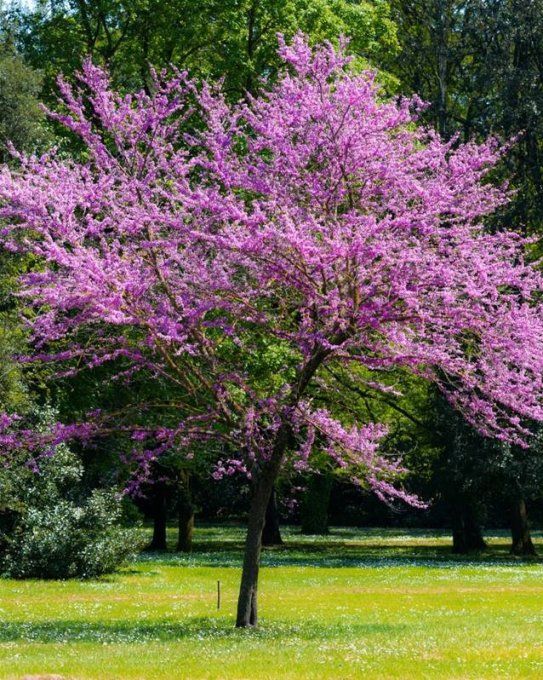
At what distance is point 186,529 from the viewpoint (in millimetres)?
40094

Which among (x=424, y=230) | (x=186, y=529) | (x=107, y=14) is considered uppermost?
(x=107, y=14)

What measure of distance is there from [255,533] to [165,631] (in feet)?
7.04

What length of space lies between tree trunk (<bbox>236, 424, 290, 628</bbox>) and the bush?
37.2ft

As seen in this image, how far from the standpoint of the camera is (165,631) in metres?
16.4

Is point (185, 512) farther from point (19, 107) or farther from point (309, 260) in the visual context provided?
point (309, 260)

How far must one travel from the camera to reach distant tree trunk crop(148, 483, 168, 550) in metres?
40.4

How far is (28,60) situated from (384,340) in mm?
23341

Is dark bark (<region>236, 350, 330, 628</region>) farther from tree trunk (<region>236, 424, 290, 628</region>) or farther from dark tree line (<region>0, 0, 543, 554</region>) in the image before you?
dark tree line (<region>0, 0, 543, 554</region>)

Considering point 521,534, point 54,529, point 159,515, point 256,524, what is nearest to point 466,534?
point 521,534

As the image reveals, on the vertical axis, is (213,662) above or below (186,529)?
below

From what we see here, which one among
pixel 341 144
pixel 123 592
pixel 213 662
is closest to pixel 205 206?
pixel 341 144

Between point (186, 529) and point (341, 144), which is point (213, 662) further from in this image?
point (186, 529)

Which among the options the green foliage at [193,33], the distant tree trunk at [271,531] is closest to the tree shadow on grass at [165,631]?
the green foliage at [193,33]

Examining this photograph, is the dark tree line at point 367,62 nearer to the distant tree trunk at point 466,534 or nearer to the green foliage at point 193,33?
Answer: the green foliage at point 193,33
